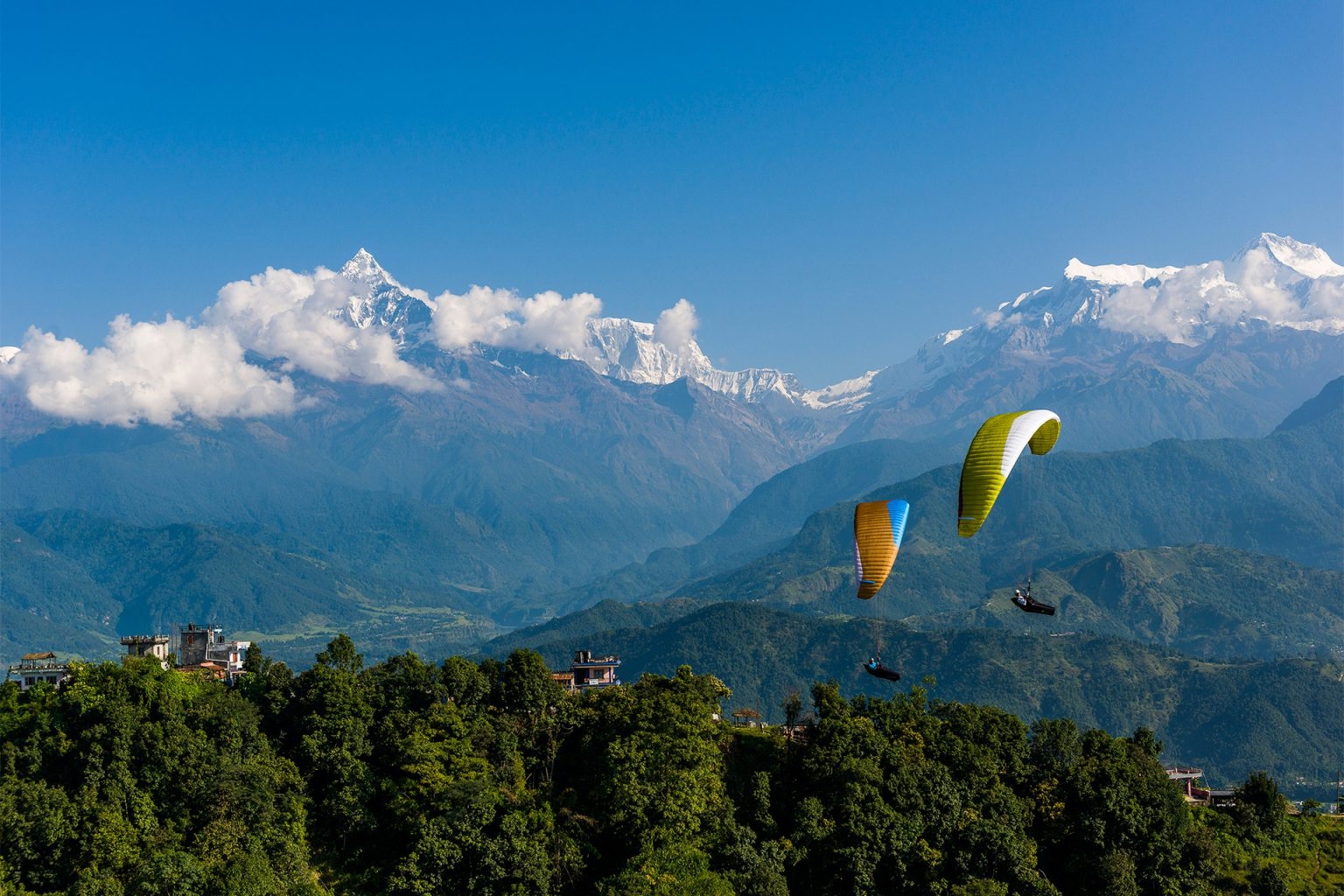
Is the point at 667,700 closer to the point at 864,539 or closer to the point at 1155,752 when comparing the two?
the point at 864,539

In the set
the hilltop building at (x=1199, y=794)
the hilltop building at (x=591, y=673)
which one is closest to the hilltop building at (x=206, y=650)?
the hilltop building at (x=591, y=673)

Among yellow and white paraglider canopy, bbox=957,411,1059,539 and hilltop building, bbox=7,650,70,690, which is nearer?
yellow and white paraglider canopy, bbox=957,411,1059,539

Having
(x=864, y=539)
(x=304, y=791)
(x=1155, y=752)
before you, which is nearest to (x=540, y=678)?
(x=304, y=791)

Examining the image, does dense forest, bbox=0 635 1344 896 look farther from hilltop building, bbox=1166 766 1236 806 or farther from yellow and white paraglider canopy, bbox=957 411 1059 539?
yellow and white paraglider canopy, bbox=957 411 1059 539

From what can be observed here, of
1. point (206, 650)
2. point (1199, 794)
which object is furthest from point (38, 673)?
point (1199, 794)

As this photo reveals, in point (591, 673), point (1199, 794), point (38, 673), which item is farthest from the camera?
point (591, 673)

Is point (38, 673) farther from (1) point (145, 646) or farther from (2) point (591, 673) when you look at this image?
(2) point (591, 673)

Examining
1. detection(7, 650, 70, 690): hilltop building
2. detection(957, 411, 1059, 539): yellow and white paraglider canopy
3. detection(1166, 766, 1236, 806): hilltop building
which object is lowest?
detection(1166, 766, 1236, 806): hilltop building

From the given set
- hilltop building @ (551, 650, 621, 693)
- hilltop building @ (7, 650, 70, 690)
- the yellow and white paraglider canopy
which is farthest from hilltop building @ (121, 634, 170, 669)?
the yellow and white paraglider canopy

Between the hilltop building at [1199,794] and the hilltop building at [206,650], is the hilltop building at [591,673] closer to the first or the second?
the hilltop building at [206,650]
